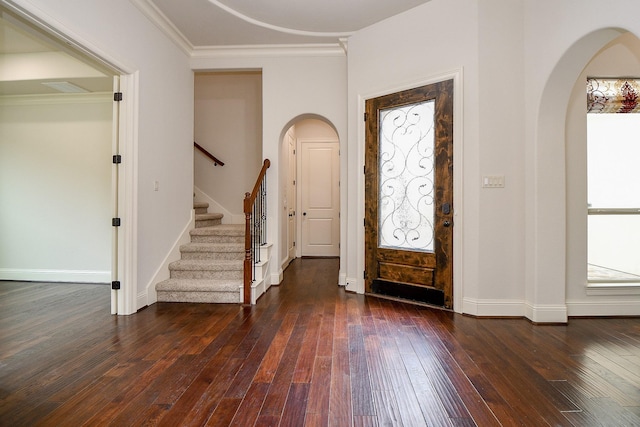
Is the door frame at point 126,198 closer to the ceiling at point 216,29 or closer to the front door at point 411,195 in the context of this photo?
the ceiling at point 216,29

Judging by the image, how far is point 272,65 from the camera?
452cm

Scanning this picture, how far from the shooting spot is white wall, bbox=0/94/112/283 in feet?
15.2

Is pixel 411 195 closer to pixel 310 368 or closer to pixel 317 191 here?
pixel 310 368

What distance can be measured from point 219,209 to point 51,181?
90.0 inches

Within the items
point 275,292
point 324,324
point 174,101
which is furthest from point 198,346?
point 174,101

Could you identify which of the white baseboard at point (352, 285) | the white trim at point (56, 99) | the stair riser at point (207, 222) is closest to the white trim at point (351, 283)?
the white baseboard at point (352, 285)

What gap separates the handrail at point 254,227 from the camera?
367cm

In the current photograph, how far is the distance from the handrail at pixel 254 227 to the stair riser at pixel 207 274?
0.67 ft

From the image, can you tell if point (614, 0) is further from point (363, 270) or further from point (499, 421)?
point (363, 270)

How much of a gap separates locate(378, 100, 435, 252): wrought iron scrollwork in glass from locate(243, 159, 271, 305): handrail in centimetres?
148

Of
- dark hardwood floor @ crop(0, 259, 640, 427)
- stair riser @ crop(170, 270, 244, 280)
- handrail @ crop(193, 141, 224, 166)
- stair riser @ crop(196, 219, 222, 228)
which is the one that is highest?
handrail @ crop(193, 141, 224, 166)

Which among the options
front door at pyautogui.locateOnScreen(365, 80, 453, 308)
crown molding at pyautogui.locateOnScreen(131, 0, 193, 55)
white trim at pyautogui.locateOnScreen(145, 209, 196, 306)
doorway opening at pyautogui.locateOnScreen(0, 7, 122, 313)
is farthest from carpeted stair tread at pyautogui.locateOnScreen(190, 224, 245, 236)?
crown molding at pyautogui.locateOnScreen(131, 0, 193, 55)

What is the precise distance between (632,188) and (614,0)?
2.21 m

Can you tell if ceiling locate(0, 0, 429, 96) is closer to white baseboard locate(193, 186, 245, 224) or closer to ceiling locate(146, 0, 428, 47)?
ceiling locate(146, 0, 428, 47)
